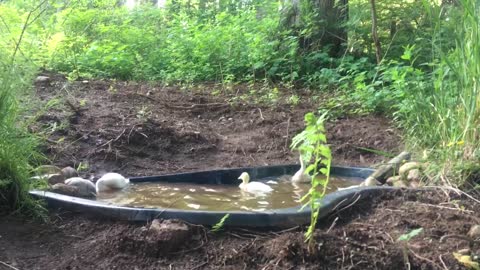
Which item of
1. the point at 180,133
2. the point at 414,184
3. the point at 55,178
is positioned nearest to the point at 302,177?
the point at 414,184

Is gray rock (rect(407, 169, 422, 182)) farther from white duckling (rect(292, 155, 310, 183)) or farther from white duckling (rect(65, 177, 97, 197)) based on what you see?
white duckling (rect(65, 177, 97, 197))

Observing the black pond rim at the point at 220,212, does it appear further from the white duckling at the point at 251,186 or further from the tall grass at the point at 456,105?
the white duckling at the point at 251,186

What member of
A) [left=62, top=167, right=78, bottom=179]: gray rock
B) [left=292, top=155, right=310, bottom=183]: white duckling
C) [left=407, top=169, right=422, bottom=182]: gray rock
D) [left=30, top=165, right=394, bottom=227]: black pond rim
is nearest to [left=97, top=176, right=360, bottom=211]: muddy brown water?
[left=292, top=155, right=310, bottom=183]: white duckling

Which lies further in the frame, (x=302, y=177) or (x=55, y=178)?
(x=302, y=177)

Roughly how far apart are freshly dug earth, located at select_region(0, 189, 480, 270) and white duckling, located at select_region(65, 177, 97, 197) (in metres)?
0.58

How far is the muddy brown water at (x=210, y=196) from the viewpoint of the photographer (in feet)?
11.4

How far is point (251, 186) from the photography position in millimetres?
3857

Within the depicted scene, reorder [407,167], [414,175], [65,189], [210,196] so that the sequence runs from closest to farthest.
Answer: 1. [65,189]
2. [414,175]
3. [407,167]
4. [210,196]

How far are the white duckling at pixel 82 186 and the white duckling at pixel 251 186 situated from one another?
3.52 feet

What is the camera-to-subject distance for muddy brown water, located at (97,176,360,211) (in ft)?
11.4

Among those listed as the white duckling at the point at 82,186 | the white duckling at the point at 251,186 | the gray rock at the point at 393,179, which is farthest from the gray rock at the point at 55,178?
the gray rock at the point at 393,179

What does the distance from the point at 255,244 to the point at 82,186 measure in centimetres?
152

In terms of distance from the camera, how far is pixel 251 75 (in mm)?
7637

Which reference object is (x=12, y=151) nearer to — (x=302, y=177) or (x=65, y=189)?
(x=65, y=189)
